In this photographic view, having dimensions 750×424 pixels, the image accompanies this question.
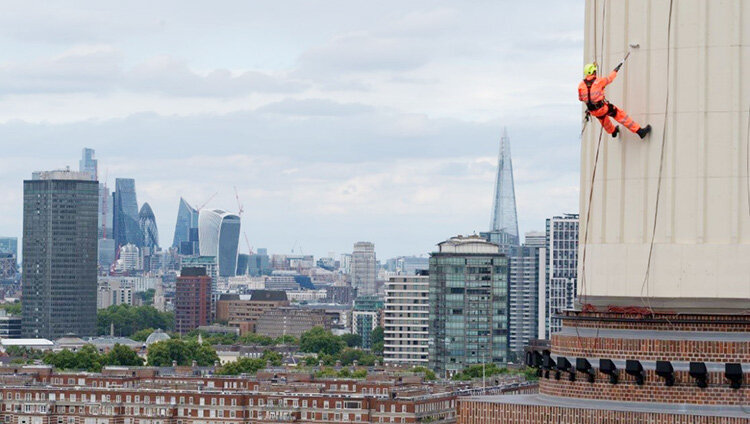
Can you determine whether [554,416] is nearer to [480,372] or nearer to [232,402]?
[232,402]

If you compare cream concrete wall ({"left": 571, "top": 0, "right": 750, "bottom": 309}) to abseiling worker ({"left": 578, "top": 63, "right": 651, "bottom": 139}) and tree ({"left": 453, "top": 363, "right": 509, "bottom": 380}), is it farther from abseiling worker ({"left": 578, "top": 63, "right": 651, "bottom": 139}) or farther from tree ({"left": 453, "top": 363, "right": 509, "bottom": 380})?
tree ({"left": 453, "top": 363, "right": 509, "bottom": 380})

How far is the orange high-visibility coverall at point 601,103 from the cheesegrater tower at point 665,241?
1.11ft

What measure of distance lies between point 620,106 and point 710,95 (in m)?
1.11

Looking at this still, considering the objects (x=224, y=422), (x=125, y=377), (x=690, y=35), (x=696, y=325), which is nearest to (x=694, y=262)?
(x=696, y=325)

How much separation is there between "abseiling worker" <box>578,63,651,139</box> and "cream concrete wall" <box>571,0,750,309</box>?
0.72 feet

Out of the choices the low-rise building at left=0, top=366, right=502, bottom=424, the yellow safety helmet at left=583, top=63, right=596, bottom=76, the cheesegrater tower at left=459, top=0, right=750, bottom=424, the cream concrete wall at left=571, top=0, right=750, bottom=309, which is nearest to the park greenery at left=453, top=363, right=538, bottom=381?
the low-rise building at left=0, top=366, right=502, bottom=424

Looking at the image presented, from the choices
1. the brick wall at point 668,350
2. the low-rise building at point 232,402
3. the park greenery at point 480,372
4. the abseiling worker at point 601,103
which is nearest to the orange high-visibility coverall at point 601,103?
the abseiling worker at point 601,103

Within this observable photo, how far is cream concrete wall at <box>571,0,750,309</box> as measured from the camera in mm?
24406

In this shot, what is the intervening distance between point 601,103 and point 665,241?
1.80 m

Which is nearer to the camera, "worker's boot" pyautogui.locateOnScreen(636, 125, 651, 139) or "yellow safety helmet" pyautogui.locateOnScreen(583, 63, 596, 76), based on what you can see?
"yellow safety helmet" pyautogui.locateOnScreen(583, 63, 596, 76)

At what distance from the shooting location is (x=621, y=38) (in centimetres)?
2527

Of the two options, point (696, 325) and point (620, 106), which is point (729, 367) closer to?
point (696, 325)

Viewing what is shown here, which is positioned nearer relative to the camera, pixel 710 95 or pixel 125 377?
pixel 710 95

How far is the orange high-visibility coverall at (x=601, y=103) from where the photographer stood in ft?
79.4
